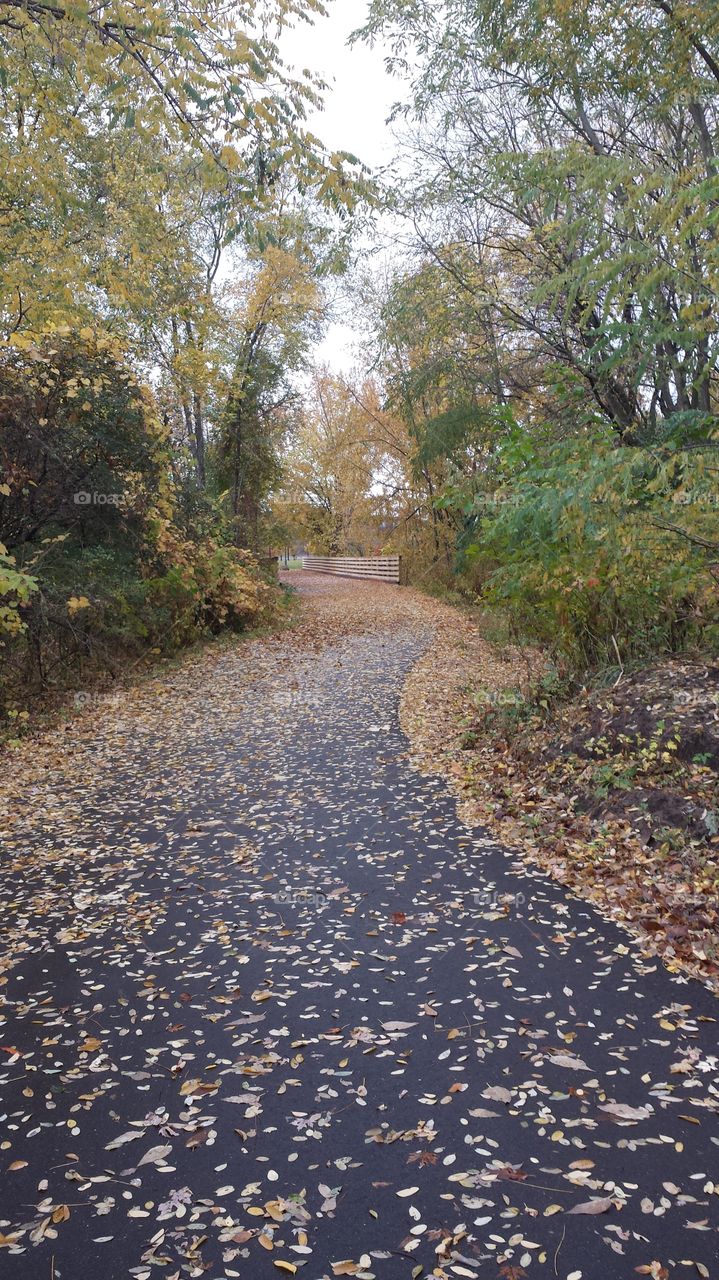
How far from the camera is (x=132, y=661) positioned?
11641 mm

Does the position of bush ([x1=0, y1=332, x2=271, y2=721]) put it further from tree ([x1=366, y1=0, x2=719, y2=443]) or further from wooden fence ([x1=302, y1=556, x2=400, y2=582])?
wooden fence ([x1=302, y1=556, x2=400, y2=582])

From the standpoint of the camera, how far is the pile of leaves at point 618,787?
438 cm

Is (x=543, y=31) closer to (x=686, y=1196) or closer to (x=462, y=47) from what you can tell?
(x=462, y=47)

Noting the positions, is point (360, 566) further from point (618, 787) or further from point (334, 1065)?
point (334, 1065)

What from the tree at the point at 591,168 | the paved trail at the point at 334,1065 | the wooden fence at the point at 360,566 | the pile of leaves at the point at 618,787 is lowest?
the paved trail at the point at 334,1065

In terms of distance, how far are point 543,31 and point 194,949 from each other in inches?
380

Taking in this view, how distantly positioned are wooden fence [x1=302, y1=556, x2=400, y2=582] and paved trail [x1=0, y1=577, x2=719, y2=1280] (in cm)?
2535

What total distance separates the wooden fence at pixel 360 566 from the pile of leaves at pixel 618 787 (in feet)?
76.7

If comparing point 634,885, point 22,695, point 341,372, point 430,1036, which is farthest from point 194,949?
point 341,372

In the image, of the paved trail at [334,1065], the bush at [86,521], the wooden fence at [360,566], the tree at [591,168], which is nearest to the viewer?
the paved trail at [334,1065]

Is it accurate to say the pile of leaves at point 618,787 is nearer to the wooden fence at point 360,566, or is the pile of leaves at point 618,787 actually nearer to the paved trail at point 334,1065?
the paved trail at point 334,1065

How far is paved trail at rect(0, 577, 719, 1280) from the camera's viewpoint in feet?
8.20

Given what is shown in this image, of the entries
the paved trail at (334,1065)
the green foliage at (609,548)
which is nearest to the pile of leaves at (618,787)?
the paved trail at (334,1065)

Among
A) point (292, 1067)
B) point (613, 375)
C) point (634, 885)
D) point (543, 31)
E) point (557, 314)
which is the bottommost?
point (292, 1067)
